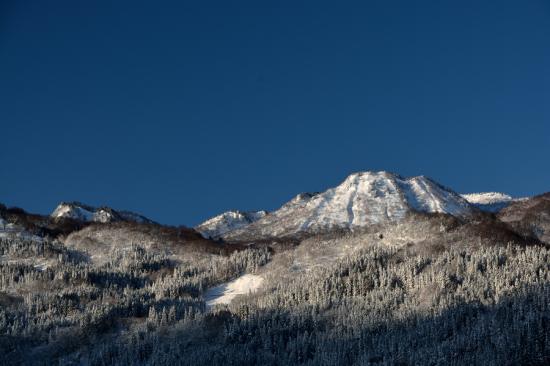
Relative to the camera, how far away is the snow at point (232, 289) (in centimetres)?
7525

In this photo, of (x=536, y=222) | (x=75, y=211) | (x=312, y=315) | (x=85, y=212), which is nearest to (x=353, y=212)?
(x=85, y=212)

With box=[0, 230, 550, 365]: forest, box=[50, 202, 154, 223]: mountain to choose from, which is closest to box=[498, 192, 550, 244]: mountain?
box=[0, 230, 550, 365]: forest

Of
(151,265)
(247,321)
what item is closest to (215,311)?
(247,321)

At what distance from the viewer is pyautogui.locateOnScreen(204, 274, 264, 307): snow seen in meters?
75.2

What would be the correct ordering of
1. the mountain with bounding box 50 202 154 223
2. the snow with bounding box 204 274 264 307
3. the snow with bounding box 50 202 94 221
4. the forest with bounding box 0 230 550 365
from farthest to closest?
the snow with bounding box 50 202 94 221 → the mountain with bounding box 50 202 154 223 → the snow with bounding box 204 274 264 307 → the forest with bounding box 0 230 550 365

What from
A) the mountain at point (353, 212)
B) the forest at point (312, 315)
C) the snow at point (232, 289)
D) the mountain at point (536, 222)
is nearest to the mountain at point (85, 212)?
the mountain at point (353, 212)

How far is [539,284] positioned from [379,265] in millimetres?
16901

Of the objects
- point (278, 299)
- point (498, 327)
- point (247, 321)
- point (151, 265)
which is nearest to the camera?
point (498, 327)

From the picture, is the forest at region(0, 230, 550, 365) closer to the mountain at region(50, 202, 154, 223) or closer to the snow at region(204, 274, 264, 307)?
the snow at region(204, 274, 264, 307)

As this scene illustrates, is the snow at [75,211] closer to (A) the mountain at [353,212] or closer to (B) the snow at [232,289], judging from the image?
(A) the mountain at [353,212]

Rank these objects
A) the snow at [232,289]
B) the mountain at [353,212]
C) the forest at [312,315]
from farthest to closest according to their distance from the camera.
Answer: the mountain at [353,212] → the snow at [232,289] → the forest at [312,315]

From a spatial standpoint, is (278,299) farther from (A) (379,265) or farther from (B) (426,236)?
(B) (426,236)

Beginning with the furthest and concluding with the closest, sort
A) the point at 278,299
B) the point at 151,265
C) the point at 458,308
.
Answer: the point at 151,265
the point at 278,299
the point at 458,308

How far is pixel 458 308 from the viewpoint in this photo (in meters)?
58.8
